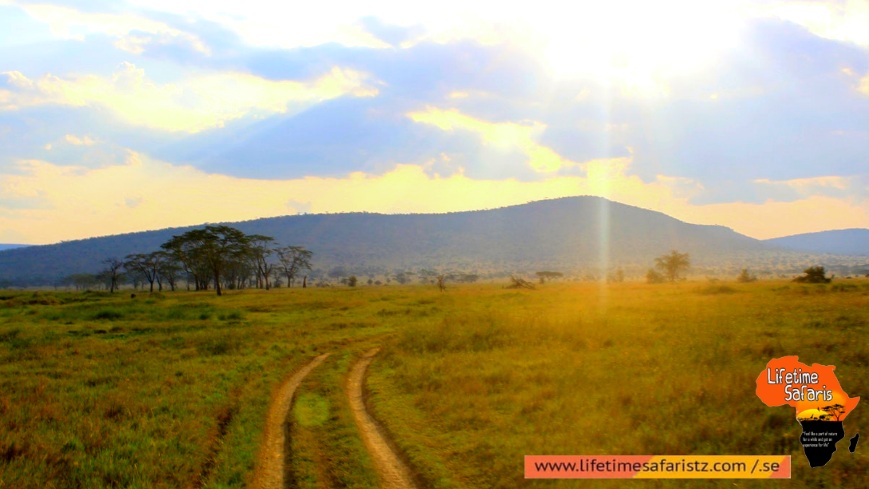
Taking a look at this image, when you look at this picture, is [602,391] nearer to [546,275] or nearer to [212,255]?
[212,255]

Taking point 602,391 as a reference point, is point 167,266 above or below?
above

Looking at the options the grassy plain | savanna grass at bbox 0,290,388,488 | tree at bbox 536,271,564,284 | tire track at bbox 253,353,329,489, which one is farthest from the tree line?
tire track at bbox 253,353,329,489

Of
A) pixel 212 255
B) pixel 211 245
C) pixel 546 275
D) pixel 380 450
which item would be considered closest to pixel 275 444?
pixel 380 450

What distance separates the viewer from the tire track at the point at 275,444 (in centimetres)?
978

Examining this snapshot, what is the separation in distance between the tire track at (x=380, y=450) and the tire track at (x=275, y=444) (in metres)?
1.74

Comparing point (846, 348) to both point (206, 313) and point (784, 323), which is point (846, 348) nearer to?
point (784, 323)

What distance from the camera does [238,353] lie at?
24594mm

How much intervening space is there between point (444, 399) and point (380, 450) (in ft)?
12.8

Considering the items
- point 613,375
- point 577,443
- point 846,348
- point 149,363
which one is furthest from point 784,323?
point 149,363

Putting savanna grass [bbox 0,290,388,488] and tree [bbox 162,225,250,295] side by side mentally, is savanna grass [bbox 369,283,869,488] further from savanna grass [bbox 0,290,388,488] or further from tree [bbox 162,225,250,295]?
tree [bbox 162,225,250,295]

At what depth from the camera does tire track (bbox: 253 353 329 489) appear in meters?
9.78

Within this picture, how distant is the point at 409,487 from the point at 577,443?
3.57 m

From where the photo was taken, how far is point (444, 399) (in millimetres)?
14812

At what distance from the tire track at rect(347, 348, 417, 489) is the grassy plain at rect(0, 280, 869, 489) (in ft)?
0.99
